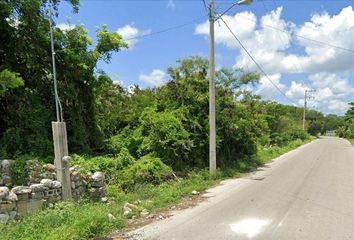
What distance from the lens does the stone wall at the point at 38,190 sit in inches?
350

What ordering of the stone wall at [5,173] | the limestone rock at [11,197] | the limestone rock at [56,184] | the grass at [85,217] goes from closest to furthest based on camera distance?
the grass at [85,217] → the limestone rock at [11,197] → the limestone rock at [56,184] → the stone wall at [5,173]

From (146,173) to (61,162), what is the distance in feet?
13.1

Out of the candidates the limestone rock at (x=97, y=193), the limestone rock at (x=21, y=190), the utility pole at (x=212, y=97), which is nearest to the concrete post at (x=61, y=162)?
the limestone rock at (x=97, y=193)

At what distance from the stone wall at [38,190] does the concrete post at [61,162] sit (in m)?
0.19

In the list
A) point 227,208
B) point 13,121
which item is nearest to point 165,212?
point 227,208

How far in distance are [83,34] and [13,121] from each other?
15.2 feet

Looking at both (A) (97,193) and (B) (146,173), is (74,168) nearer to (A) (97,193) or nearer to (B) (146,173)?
(A) (97,193)

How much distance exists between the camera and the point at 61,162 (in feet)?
34.0

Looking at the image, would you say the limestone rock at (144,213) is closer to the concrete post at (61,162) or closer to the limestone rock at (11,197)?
the concrete post at (61,162)

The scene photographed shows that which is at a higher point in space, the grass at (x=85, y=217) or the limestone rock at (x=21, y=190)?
the limestone rock at (x=21, y=190)

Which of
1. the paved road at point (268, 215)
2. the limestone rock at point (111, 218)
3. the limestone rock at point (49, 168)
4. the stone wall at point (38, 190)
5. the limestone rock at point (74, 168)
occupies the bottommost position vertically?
the paved road at point (268, 215)

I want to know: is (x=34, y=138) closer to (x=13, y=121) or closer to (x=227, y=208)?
(x=13, y=121)

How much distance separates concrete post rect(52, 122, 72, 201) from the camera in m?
10.3

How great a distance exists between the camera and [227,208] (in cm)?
1032
